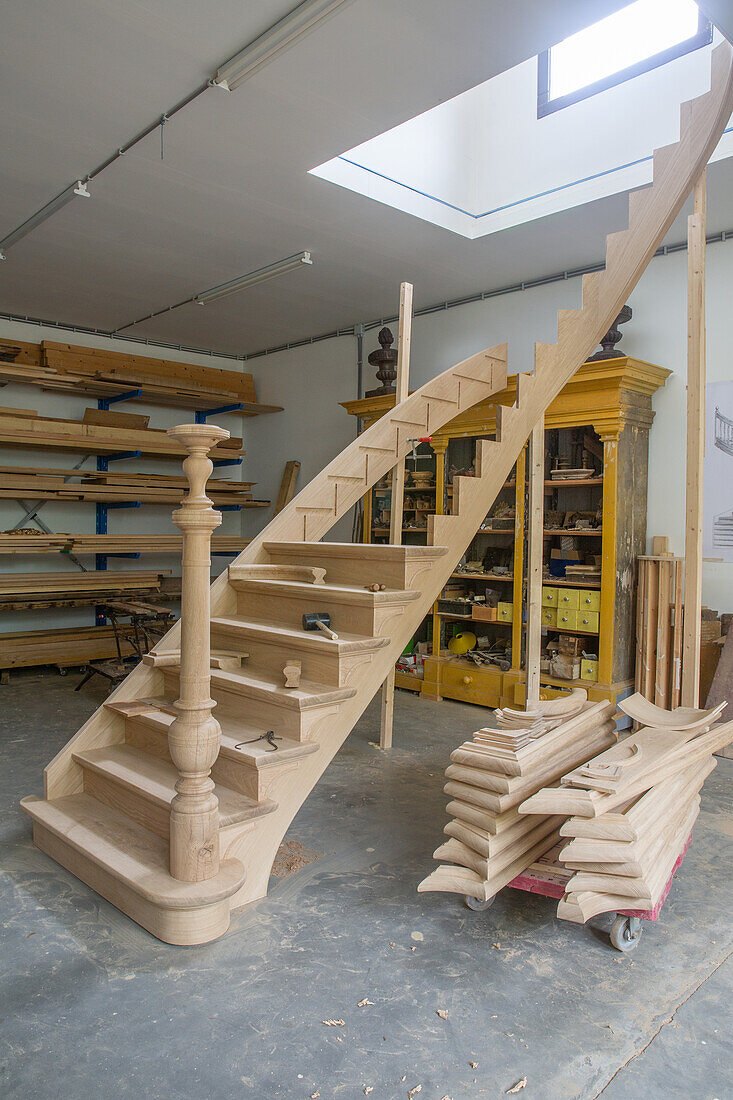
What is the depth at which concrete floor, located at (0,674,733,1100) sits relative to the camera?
5.80ft

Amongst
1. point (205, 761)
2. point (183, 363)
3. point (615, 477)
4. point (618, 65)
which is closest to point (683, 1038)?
point (205, 761)

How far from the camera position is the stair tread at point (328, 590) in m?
3.08

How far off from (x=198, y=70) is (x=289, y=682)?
9.24 feet

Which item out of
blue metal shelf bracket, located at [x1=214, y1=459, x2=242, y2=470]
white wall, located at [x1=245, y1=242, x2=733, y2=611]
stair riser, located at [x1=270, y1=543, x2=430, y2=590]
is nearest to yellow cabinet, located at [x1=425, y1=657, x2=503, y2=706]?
white wall, located at [x1=245, y1=242, x2=733, y2=611]

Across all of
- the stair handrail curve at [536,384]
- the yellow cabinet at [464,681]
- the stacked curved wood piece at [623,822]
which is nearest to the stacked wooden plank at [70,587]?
the yellow cabinet at [464,681]

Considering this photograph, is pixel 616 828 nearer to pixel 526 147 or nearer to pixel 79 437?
pixel 526 147

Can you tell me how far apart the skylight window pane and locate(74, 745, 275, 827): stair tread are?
467 cm

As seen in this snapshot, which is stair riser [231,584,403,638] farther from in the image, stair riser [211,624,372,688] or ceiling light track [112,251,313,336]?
ceiling light track [112,251,313,336]

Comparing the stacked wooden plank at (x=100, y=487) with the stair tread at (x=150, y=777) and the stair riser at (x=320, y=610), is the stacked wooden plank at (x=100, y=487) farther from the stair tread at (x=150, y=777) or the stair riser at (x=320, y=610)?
the stair tread at (x=150, y=777)

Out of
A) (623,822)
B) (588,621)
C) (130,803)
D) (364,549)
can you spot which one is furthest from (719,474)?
(130,803)

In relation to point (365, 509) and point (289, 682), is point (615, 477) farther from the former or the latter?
point (289, 682)

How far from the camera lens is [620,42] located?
4.64m

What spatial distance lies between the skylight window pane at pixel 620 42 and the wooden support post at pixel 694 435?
1957 millimetres

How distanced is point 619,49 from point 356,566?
12.9ft
